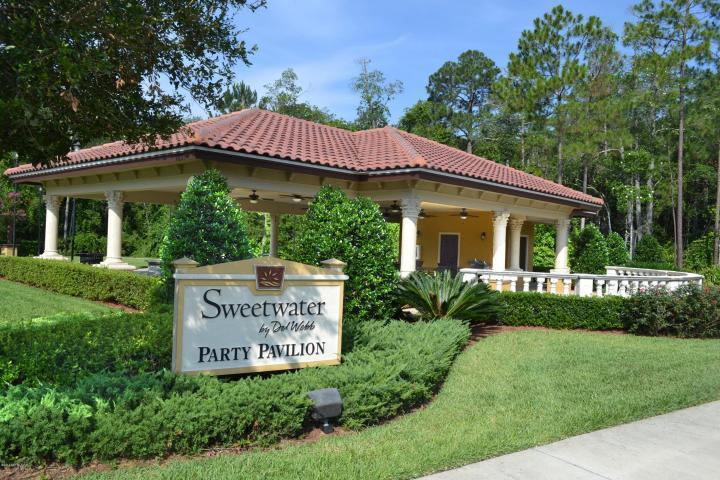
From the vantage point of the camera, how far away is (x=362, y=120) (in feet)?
182

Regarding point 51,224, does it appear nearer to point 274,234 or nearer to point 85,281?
point 85,281

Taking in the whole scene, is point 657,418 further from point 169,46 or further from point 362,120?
point 362,120

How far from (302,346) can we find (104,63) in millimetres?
3449

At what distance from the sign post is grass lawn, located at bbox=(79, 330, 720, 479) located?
129cm

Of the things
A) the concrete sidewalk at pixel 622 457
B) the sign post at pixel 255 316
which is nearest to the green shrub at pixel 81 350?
the sign post at pixel 255 316

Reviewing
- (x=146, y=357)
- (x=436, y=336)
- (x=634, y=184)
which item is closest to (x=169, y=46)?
(x=146, y=357)

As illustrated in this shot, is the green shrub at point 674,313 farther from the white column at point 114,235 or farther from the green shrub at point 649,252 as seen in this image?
the green shrub at point 649,252

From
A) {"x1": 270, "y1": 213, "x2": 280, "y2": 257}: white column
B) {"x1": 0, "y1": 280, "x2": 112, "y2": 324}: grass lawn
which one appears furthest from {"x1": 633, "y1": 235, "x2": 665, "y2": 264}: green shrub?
{"x1": 0, "y1": 280, "x2": 112, "y2": 324}: grass lawn

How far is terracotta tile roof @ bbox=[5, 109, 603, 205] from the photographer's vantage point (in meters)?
11.5

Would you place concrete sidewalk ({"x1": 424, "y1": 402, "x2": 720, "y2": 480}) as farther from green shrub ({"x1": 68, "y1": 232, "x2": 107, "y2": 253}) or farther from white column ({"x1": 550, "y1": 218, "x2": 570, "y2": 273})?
green shrub ({"x1": 68, "y1": 232, "x2": 107, "y2": 253})

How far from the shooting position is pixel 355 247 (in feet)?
32.4

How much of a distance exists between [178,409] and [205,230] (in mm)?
5210

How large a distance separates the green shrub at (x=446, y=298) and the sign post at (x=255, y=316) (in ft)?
12.6

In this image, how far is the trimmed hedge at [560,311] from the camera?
38.1ft
